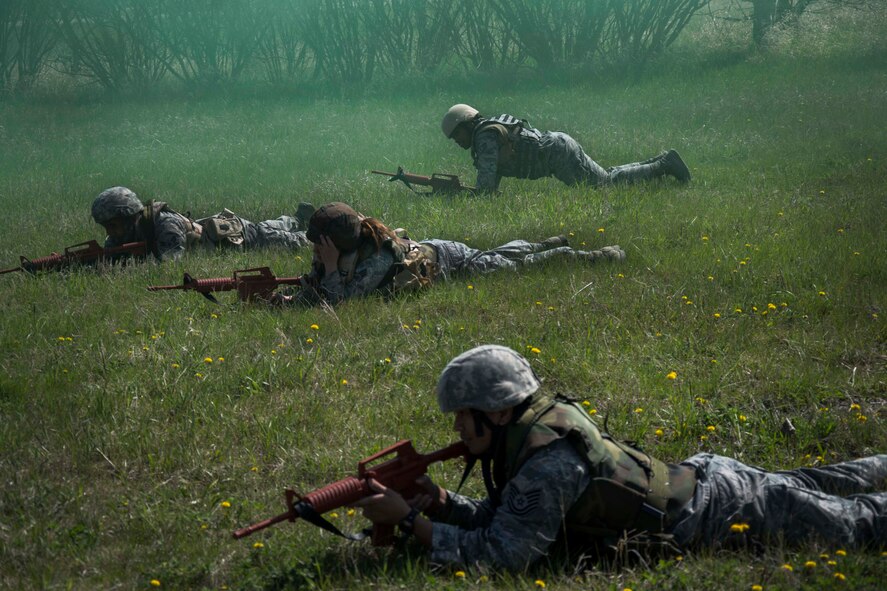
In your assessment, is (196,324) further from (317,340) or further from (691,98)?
(691,98)

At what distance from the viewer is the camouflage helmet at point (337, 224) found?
24.6ft

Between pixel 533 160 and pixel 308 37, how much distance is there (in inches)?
605

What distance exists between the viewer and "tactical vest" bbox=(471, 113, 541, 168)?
11781 millimetres

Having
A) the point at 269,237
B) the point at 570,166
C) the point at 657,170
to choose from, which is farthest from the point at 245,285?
the point at 657,170

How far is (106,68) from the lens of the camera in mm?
26594

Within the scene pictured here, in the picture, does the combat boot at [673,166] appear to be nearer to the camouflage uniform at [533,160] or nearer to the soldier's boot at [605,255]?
the camouflage uniform at [533,160]

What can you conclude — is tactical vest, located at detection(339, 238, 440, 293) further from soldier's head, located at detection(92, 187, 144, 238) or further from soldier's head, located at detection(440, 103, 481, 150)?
soldier's head, located at detection(440, 103, 481, 150)

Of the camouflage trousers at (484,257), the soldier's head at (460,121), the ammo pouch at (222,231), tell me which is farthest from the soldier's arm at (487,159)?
the camouflage trousers at (484,257)

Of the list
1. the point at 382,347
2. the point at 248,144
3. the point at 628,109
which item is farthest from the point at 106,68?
the point at 382,347

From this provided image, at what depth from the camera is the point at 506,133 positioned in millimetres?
11820

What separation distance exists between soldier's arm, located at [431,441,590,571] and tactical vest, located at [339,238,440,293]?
13.8ft

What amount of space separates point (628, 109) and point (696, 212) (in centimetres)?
913

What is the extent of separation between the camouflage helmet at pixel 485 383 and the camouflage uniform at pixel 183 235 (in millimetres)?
6652

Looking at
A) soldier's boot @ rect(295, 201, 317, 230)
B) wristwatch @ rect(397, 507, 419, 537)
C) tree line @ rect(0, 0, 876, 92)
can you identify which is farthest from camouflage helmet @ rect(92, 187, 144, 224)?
tree line @ rect(0, 0, 876, 92)
